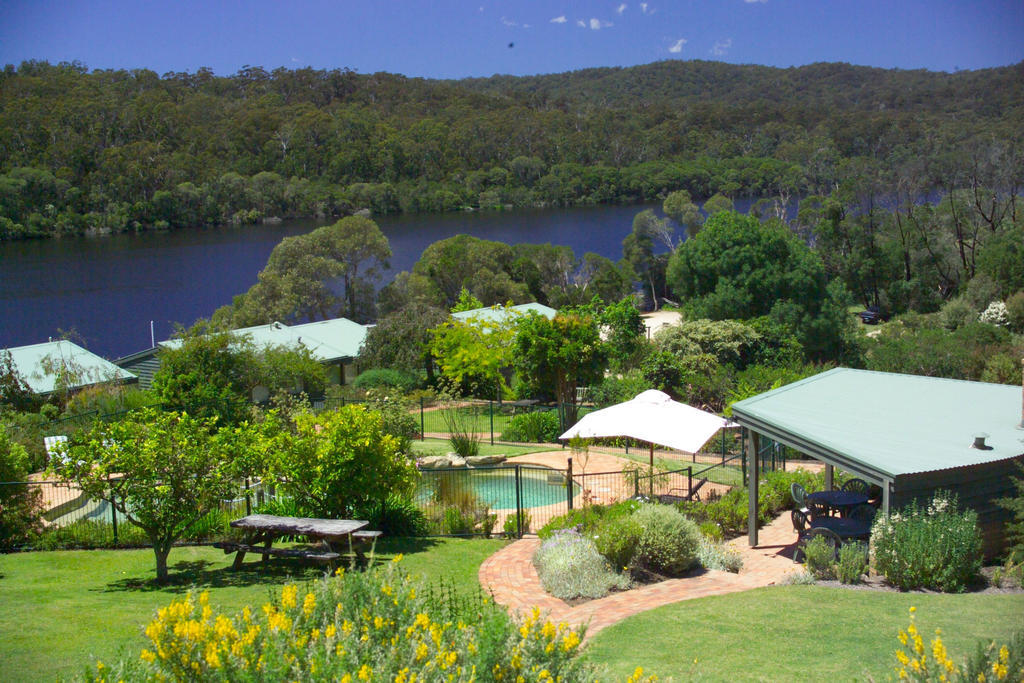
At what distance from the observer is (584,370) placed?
25688 mm

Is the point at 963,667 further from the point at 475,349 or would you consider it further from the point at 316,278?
the point at 316,278

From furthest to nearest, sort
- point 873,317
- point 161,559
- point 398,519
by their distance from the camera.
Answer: point 873,317
point 398,519
point 161,559

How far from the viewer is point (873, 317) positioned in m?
53.7

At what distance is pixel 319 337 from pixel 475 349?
9.93 meters

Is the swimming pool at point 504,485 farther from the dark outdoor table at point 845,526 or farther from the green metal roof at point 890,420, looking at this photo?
the dark outdoor table at point 845,526

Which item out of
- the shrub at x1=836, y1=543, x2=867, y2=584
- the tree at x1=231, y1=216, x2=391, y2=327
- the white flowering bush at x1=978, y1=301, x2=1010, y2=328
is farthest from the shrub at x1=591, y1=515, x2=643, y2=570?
the tree at x1=231, y1=216, x2=391, y2=327

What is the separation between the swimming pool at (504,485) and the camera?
52.7 feet

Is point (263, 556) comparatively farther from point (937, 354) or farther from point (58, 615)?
point (937, 354)

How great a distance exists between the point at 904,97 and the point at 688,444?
195 m

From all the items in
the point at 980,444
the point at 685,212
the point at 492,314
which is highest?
the point at 685,212

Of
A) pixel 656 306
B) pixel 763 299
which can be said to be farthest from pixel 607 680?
pixel 656 306

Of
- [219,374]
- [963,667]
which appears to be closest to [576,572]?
[963,667]

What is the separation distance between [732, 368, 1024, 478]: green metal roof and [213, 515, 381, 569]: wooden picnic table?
18.6 feet

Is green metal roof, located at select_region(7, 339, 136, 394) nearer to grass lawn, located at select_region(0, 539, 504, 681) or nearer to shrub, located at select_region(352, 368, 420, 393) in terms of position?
shrub, located at select_region(352, 368, 420, 393)
